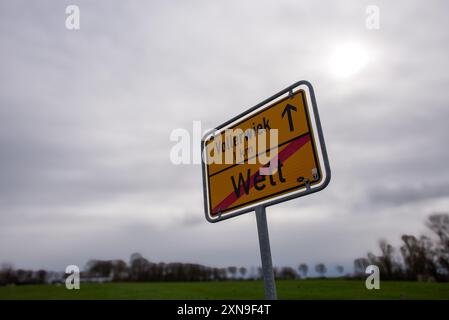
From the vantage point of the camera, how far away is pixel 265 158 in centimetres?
277

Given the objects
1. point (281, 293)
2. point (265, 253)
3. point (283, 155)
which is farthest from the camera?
point (281, 293)

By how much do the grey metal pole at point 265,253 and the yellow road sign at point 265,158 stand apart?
0.39 feet

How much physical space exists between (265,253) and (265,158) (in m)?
0.81

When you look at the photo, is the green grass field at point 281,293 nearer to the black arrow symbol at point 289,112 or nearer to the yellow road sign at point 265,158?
the yellow road sign at point 265,158

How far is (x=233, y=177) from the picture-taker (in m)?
3.00

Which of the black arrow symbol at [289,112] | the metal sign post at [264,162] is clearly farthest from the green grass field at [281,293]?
the black arrow symbol at [289,112]

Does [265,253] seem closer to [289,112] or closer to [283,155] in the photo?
[283,155]

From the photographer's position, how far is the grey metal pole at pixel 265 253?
2.36 metres

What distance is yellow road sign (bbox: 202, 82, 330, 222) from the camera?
2.44m

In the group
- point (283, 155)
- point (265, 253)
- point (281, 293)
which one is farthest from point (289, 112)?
point (281, 293)

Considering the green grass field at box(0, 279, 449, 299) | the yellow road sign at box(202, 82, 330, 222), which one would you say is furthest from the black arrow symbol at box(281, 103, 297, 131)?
the green grass field at box(0, 279, 449, 299)
